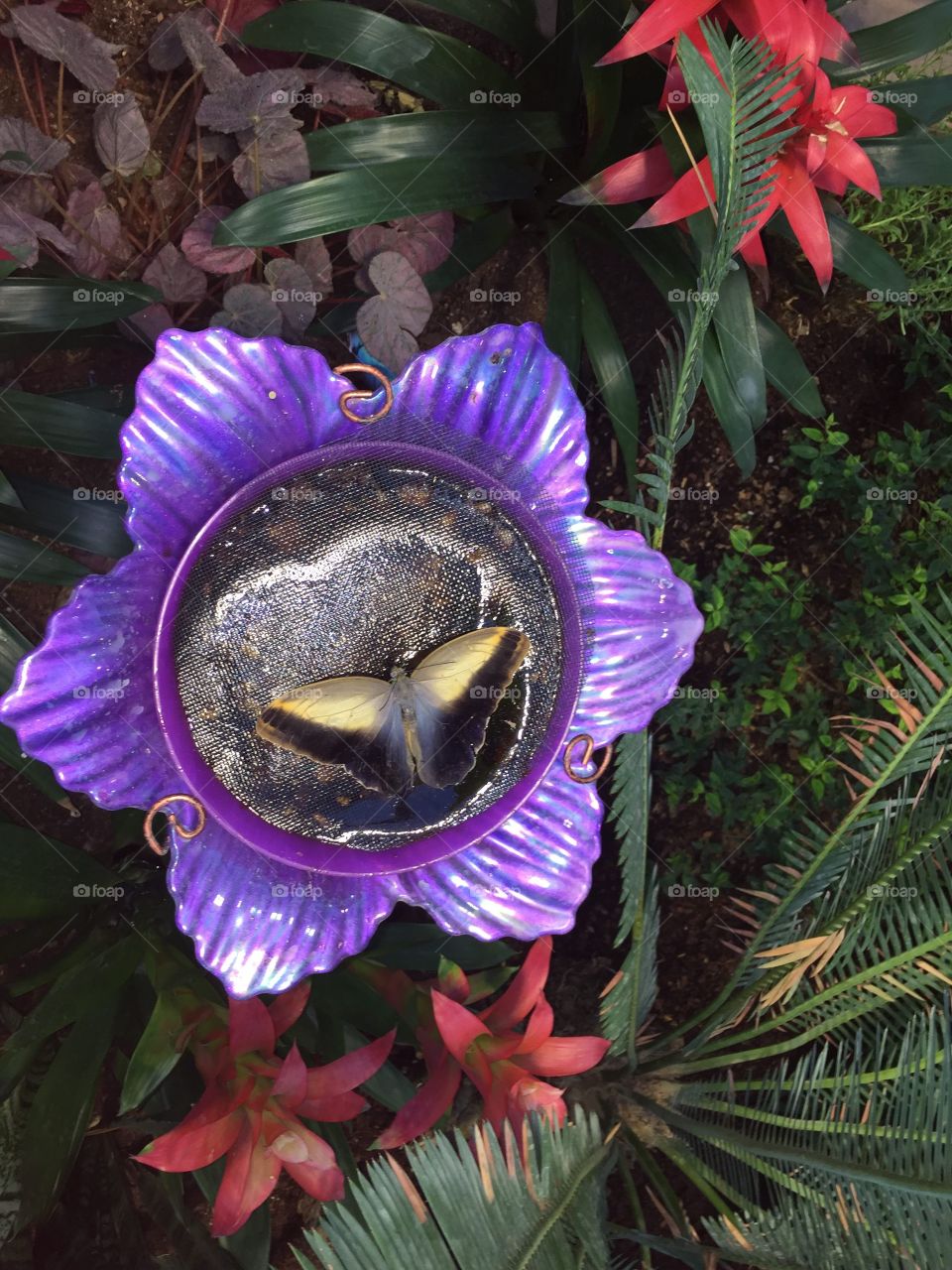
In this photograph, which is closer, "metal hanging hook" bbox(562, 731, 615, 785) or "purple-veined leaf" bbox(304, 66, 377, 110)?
"metal hanging hook" bbox(562, 731, 615, 785)

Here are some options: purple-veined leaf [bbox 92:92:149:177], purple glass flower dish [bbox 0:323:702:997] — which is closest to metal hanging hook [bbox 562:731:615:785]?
purple glass flower dish [bbox 0:323:702:997]

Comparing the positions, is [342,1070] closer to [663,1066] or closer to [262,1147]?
[262,1147]

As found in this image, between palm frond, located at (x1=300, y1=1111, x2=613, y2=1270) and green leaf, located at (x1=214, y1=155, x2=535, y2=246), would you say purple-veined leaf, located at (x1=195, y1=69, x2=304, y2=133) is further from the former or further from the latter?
palm frond, located at (x1=300, y1=1111, x2=613, y2=1270)

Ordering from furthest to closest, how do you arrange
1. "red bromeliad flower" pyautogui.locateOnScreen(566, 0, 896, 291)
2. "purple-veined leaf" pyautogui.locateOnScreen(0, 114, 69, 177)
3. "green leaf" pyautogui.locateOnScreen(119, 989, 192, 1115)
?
"purple-veined leaf" pyautogui.locateOnScreen(0, 114, 69, 177)
"red bromeliad flower" pyautogui.locateOnScreen(566, 0, 896, 291)
"green leaf" pyautogui.locateOnScreen(119, 989, 192, 1115)

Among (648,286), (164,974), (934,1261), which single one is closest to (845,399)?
(648,286)

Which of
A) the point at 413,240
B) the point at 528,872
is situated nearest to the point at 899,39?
the point at 413,240

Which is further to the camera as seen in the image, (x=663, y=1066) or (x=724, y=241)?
(x=663, y=1066)
